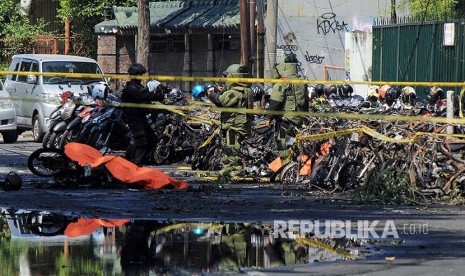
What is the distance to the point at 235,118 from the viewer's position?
1803 centimetres

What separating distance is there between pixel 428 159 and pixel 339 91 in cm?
914

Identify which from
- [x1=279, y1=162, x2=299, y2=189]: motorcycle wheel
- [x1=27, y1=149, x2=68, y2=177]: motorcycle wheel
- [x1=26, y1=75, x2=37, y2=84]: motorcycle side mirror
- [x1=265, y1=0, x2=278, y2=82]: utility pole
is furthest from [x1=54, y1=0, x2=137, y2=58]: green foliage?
[x1=279, y1=162, x2=299, y2=189]: motorcycle wheel

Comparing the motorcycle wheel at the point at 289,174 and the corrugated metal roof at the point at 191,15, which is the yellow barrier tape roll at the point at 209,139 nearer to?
the motorcycle wheel at the point at 289,174

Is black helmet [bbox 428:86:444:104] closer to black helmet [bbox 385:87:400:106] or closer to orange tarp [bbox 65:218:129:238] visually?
black helmet [bbox 385:87:400:106]

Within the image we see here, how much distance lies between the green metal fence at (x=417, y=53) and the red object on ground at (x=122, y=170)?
1284 cm

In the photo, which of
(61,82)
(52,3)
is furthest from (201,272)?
(52,3)

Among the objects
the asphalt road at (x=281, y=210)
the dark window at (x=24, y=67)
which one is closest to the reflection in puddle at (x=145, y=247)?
the asphalt road at (x=281, y=210)

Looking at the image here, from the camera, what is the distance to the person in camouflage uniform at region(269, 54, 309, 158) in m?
18.4

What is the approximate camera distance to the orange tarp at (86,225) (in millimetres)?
11656

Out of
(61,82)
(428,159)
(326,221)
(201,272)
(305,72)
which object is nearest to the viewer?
(201,272)

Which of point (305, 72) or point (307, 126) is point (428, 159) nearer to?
point (307, 126)

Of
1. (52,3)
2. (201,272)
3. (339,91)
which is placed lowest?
(201,272)

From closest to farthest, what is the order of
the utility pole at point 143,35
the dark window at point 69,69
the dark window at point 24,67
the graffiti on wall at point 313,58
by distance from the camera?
the dark window at point 69,69 → the dark window at point 24,67 → the utility pole at point 143,35 → the graffiti on wall at point 313,58

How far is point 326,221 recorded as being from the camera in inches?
497
